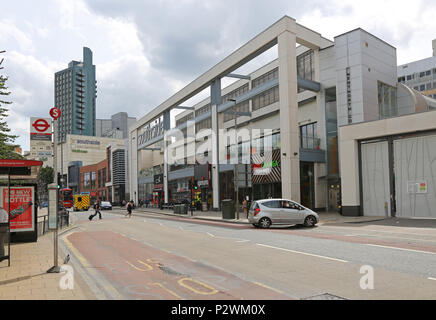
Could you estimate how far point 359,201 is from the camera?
26.7 meters

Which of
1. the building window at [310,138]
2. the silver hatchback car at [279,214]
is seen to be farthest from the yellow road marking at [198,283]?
the building window at [310,138]

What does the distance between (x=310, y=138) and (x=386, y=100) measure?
7823 mm

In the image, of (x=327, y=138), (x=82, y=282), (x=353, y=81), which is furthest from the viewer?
(x=327, y=138)

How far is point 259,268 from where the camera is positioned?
916 cm

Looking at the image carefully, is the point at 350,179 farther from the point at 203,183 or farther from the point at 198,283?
the point at 198,283

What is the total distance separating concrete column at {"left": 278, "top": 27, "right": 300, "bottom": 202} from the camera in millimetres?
29406

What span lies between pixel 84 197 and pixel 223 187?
100ft

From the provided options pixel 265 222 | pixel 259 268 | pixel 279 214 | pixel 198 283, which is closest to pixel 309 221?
pixel 279 214

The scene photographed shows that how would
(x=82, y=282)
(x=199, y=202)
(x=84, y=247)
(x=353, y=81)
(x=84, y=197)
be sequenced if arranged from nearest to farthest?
(x=82, y=282), (x=84, y=247), (x=353, y=81), (x=199, y=202), (x=84, y=197)

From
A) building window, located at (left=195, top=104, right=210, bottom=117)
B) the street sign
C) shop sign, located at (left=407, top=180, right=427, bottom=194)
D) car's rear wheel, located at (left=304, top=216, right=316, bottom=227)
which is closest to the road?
the street sign

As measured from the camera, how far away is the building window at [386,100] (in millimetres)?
33562

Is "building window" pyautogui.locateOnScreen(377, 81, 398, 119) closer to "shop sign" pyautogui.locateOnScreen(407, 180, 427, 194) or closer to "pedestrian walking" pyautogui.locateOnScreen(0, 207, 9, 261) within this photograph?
"shop sign" pyautogui.locateOnScreen(407, 180, 427, 194)
